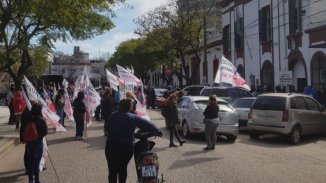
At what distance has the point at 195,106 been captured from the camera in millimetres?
17672

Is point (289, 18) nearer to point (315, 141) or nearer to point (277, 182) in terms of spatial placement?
point (315, 141)

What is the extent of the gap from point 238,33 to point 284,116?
25.1 meters

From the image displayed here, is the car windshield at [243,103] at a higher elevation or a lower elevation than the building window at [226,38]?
lower

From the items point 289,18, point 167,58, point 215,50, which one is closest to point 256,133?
point 289,18

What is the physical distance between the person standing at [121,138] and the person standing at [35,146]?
256 centimetres

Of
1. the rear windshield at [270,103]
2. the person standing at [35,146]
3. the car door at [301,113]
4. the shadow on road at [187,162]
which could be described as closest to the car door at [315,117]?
the car door at [301,113]

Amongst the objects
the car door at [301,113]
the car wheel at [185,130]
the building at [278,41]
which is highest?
the building at [278,41]

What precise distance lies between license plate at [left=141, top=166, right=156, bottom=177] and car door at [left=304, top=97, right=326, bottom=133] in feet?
37.1

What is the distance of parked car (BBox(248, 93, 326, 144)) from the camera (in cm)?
1695

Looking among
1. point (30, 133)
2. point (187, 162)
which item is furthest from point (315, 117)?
point (30, 133)

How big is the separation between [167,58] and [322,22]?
2765 centimetres

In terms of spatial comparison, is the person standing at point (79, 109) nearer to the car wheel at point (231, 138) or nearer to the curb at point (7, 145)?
the curb at point (7, 145)

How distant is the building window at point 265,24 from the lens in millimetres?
35306

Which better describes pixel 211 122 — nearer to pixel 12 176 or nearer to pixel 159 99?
pixel 12 176
